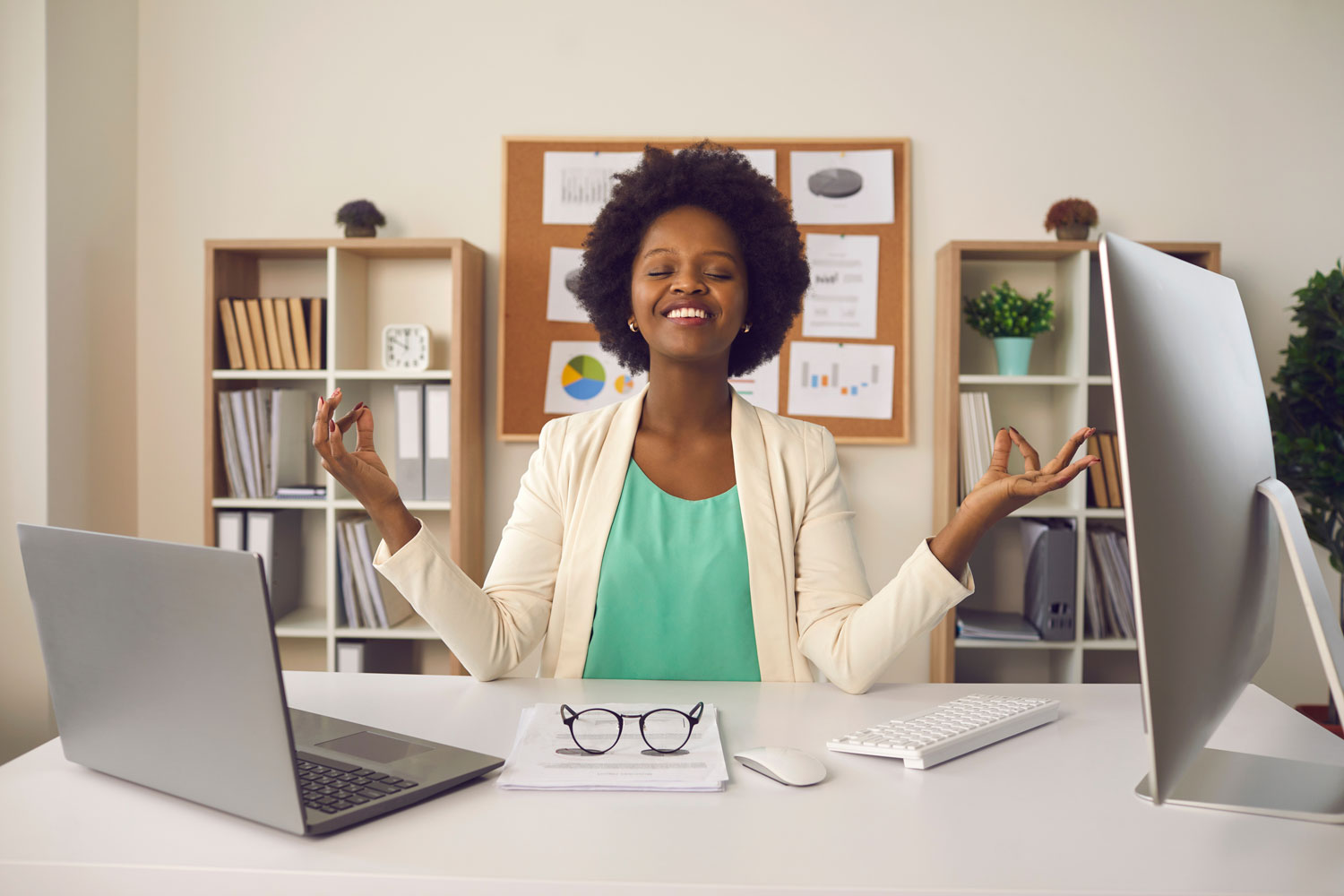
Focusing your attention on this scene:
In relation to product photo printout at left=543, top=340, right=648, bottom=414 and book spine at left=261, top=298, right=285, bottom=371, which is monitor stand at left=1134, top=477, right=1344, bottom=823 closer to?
product photo printout at left=543, top=340, right=648, bottom=414

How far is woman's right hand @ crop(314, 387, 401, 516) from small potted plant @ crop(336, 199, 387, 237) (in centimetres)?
181

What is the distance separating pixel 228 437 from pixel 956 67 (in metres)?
2.60

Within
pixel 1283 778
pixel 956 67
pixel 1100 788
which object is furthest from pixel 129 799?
pixel 956 67

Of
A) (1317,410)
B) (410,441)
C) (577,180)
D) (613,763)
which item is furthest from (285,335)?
(1317,410)

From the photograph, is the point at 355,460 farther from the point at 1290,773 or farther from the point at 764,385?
the point at 764,385

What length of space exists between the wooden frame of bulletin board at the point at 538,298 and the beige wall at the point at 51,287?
1248 mm

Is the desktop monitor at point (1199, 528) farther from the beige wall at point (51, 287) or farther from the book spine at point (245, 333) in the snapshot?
the beige wall at point (51, 287)

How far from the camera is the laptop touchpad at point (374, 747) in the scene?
3.18 ft

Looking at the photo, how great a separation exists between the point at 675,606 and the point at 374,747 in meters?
0.64

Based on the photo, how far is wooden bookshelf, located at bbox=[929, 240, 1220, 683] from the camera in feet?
9.18

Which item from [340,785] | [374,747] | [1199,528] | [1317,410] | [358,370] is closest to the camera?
[1199,528]

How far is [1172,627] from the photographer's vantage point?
711 mm

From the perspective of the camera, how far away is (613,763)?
952 millimetres

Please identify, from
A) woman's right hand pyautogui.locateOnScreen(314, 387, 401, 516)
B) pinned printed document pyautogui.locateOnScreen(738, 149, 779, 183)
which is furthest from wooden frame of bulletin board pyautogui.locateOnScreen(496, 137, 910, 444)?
woman's right hand pyautogui.locateOnScreen(314, 387, 401, 516)
